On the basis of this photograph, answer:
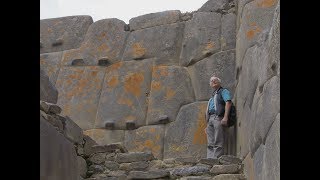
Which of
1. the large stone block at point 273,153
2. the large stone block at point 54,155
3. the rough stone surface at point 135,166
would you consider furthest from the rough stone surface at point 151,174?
the large stone block at point 54,155

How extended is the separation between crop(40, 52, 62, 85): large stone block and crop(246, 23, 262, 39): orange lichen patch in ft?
11.1

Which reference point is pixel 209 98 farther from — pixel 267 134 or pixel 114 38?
pixel 267 134

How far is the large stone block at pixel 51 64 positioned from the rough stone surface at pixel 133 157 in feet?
11.0

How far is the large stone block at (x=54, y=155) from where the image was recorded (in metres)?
2.64

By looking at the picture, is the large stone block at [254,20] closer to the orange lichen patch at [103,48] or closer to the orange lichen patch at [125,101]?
the orange lichen patch at [125,101]

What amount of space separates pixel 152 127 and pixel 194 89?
29.8 inches

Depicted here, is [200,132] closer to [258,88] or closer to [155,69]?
[155,69]

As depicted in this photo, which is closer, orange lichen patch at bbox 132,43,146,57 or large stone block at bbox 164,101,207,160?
large stone block at bbox 164,101,207,160

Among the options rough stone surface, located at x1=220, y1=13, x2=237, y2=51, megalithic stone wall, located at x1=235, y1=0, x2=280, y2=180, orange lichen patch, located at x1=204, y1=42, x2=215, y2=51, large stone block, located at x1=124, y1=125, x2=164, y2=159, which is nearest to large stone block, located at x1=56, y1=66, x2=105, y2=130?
large stone block, located at x1=124, y1=125, x2=164, y2=159

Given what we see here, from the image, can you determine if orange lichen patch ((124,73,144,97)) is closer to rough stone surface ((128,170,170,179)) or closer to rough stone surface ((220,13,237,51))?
rough stone surface ((220,13,237,51))

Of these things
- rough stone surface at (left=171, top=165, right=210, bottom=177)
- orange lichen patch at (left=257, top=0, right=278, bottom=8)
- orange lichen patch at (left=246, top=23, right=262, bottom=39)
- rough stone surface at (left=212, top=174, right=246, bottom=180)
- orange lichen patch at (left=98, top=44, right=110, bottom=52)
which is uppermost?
orange lichen patch at (left=98, top=44, right=110, bottom=52)

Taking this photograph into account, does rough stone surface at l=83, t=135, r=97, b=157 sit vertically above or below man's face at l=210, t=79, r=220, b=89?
below

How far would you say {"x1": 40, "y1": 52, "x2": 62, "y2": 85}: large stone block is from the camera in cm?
1063
